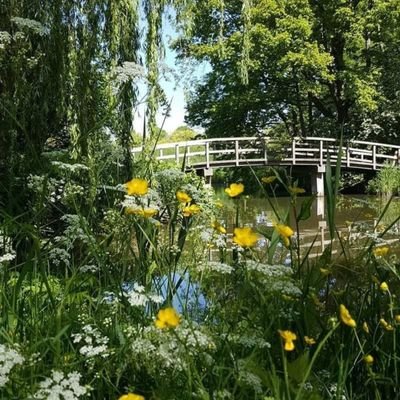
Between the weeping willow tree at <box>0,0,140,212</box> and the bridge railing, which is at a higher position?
the weeping willow tree at <box>0,0,140,212</box>

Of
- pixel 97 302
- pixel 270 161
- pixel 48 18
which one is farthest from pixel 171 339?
pixel 270 161

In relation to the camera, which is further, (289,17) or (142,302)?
(289,17)

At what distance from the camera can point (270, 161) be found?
2020cm

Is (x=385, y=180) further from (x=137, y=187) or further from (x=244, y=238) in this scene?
(x=244, y=238)

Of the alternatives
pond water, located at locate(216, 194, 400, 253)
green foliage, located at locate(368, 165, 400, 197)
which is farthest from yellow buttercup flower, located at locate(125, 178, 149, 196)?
green foliage, located at locate(368, 165, 400, 197)

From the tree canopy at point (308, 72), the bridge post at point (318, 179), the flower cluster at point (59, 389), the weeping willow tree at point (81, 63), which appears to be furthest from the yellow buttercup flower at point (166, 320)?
the bridge post at point (318, 179)

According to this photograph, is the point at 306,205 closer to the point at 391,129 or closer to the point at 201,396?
the point at 201,396

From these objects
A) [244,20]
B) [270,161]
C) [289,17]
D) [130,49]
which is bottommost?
[270,161]

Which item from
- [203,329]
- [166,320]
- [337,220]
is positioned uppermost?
[166,320]

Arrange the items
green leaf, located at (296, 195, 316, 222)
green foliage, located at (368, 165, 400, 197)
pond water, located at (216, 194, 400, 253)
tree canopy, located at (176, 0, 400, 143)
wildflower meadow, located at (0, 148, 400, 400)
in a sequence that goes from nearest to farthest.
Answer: wildflower meadow, located at (0, 148, 400, 400) < green leaf, located at (296, 195, 316, 222) < pond water, located at (216, 194, 400, 253) < green foliage, located at (368, 165, 400, 197) < tree canopy, located at (176, 0, 400, 143)

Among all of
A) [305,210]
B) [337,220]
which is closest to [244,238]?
[305,210]

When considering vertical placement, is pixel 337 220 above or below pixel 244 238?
below

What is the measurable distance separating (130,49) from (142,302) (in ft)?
14.1

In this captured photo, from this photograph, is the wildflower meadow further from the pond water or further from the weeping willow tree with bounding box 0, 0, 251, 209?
the weeping willow tree with bounding box 0, 0, 251, 209
